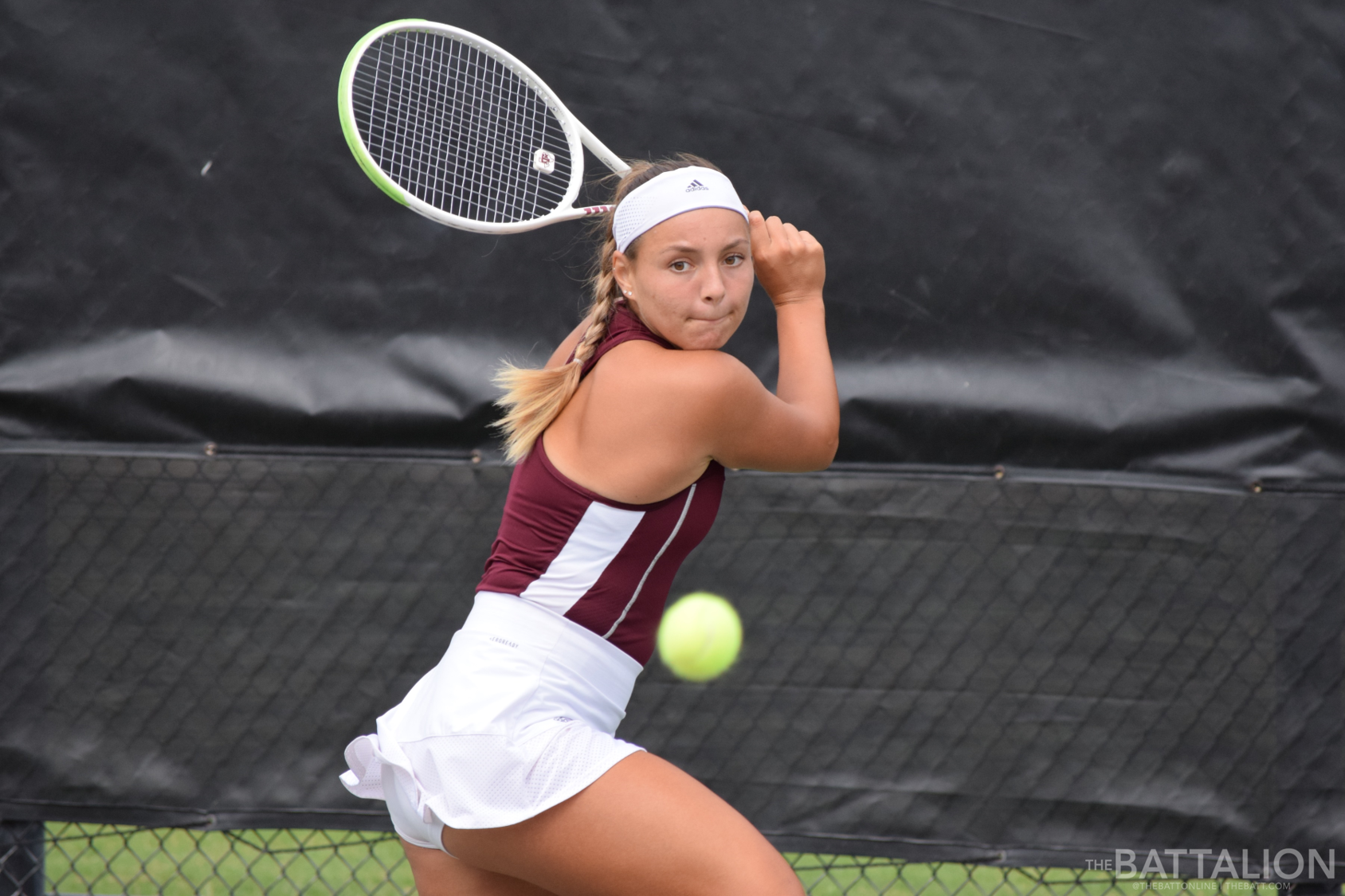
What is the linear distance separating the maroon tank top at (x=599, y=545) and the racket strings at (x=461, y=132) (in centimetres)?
92

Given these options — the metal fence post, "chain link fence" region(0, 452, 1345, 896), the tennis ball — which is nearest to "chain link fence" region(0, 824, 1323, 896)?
the metal fence post

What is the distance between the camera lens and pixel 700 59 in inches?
118

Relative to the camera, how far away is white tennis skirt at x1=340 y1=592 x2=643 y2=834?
5.55 feet

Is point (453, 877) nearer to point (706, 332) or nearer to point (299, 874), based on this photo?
point (706, 332)

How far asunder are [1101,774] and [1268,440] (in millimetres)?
902

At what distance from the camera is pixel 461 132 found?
107 inches

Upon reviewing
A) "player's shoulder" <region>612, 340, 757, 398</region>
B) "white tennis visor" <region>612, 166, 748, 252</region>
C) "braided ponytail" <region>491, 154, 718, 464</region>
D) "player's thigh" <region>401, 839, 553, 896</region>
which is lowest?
"player's thigh" <region>401, 839, 553, 896</region>

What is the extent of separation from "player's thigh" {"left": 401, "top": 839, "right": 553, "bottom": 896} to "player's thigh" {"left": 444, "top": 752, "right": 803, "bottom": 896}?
239 millimetres

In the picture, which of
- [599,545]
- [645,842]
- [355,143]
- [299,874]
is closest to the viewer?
[645,842]

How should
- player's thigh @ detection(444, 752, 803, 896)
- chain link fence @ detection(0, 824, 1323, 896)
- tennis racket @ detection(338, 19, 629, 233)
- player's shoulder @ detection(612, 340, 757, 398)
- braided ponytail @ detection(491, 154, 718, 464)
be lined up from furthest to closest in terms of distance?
chain link fence @ detection(0, 824, 1323, 896) < tennis racket @ detection(338, 19, 629, 233) < braided ponytail @ detection(491, 154, 718, 464) < player's shoulder @ detection(612, 340, 757, 398) < player's thigh @ detection(444, 752, 803, 896)

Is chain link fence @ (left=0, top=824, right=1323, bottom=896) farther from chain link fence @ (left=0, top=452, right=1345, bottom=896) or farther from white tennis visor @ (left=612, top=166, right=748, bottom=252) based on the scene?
white tennis visor @ (left=612, top=166, right=748, bottom=252)

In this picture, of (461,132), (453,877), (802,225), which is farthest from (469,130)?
(453,877)

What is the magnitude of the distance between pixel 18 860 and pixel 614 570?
2.16 meters

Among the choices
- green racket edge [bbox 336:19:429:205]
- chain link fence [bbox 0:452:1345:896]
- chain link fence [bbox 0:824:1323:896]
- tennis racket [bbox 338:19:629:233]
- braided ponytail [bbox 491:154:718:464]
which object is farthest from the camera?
chain link fence [bbox 0:824:1323:896]
